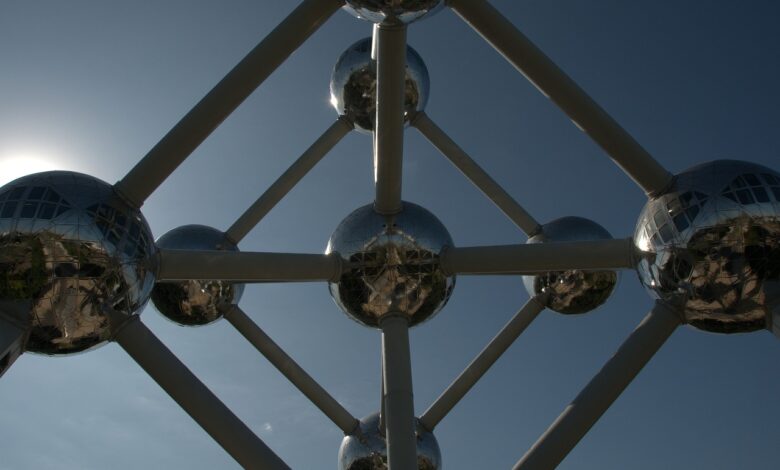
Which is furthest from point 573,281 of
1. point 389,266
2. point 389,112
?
point 389,112

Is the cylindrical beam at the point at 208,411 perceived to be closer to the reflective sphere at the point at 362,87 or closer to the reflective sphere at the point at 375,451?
the reflective sphere at the point at 375,451

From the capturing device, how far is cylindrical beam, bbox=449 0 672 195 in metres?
6.32

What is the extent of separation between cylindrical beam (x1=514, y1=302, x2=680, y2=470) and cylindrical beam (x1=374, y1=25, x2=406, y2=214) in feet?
8.84

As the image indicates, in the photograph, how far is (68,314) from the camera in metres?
5.59

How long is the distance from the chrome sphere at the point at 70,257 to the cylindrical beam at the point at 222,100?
0.93ft

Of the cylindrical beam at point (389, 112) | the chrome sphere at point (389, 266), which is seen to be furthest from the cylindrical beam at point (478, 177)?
the cylindrical beam at point (389, 112)

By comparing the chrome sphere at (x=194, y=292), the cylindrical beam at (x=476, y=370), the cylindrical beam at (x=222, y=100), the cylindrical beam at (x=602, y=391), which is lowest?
the cylindrical beam at (x=602, y=391)

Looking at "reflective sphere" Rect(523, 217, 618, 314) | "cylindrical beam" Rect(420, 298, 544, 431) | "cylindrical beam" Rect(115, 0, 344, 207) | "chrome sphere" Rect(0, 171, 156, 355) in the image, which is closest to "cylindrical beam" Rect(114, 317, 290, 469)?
"chrome sphere" Rect(0, 171, 156, 355)

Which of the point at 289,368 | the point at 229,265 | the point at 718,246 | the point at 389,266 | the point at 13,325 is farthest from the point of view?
the point at 289,368

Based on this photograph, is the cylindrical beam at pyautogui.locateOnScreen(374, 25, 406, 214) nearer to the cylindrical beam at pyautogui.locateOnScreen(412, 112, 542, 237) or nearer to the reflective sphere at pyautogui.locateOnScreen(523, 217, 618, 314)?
the cylindrical beam at pyautogui.locateOnScreen(412, 112, 542, 237)

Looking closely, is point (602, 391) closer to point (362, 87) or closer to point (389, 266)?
point (389, 266)

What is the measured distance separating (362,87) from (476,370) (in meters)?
4.38

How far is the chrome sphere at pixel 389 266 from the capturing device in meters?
7.44

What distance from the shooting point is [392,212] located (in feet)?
24.9
